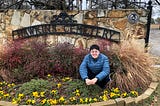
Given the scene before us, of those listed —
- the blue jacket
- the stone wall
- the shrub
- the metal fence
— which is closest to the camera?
the blue jacket

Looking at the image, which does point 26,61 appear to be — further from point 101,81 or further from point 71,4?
point 71,4

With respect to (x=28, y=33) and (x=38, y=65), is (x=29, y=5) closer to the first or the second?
(x=28, y=33)

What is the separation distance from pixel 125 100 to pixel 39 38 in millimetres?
3177

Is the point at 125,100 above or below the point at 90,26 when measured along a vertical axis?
below

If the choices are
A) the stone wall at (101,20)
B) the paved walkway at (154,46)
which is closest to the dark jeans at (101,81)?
the stone wall at (101,20)

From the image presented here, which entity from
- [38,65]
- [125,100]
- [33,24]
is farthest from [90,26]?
[125,100]

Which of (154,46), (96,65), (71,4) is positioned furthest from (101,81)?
(154,46)

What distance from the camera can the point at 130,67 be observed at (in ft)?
16.3

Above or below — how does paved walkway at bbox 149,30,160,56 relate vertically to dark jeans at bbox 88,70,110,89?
below

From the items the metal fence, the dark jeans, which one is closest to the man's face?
the dark jeans

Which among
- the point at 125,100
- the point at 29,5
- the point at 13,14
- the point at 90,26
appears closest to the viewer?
the point at 125,100

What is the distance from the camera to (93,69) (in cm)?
478

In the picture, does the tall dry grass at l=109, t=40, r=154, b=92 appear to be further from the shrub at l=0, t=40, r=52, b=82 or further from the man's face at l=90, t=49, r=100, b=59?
the shrub at l=0, t=40, r=52, b=82

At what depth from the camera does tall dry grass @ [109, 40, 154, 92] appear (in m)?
4.84
